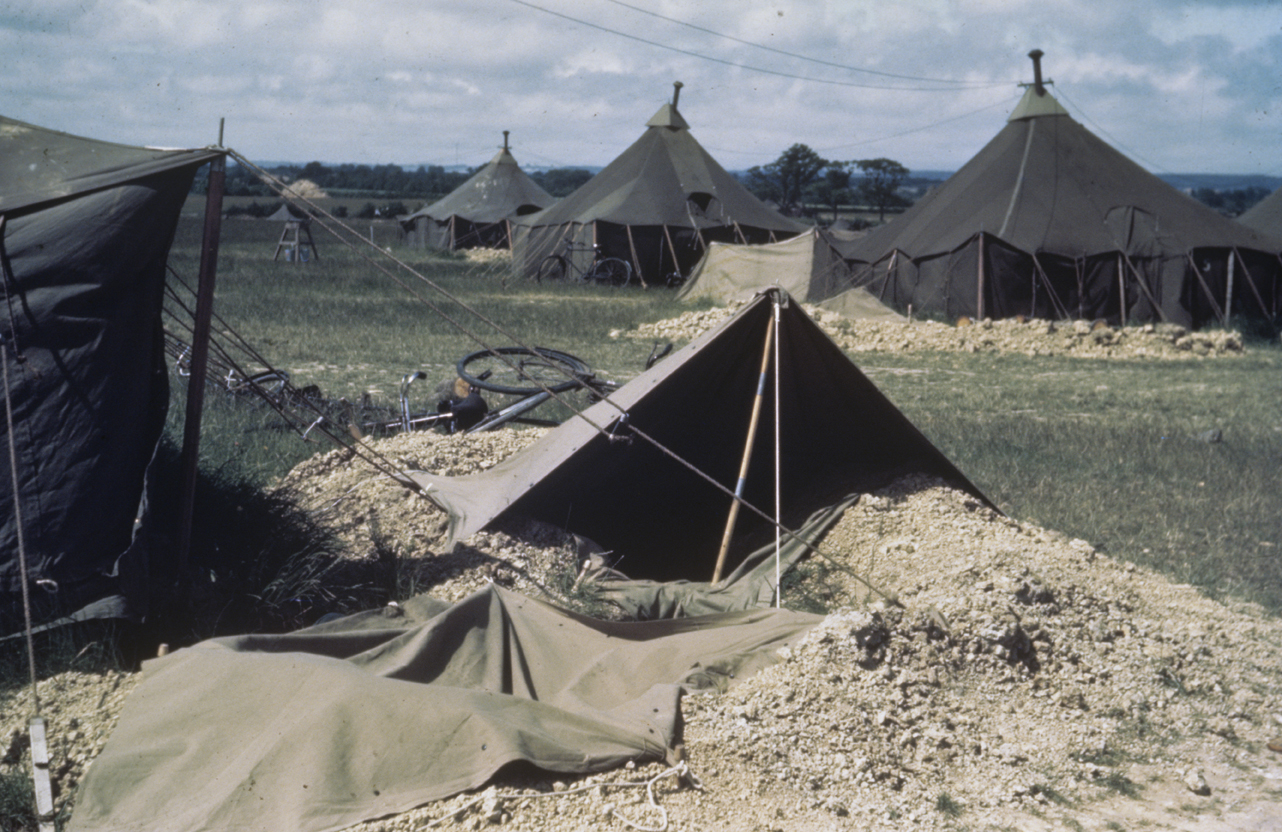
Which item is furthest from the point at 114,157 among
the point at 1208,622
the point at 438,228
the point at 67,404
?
the point at 438,228

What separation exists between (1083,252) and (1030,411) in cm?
870

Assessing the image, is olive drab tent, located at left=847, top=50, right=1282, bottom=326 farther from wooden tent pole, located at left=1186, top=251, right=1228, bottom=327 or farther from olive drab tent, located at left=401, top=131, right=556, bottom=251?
olive drab tent, located at left=401, top=131, right=556, bottom=251

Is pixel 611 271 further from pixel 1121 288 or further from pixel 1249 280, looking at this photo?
pixel 1249 280

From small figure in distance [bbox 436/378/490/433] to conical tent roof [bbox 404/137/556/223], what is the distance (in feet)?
92.5

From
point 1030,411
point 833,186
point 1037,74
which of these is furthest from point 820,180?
point 1030,411

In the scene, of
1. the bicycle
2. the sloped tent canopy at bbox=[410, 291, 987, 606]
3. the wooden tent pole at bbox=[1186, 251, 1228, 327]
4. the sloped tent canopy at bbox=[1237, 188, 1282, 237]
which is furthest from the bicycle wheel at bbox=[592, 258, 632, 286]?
the sloped tent canopy at bbox=[410, 291, 987, 606]

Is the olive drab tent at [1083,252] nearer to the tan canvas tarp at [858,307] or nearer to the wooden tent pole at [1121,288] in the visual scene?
the wooden tent pole at [1121,288]

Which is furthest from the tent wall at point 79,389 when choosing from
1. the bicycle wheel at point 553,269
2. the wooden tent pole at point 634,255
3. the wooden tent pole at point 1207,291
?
the bicycle wheel at point 553,269

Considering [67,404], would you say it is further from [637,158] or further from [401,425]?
[637,158]

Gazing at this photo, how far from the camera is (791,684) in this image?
3.90 m

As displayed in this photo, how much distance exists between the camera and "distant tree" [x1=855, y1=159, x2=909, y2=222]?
81.0m

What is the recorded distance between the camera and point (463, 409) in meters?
8.16

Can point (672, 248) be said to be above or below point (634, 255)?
above

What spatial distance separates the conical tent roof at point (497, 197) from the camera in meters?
36.1
